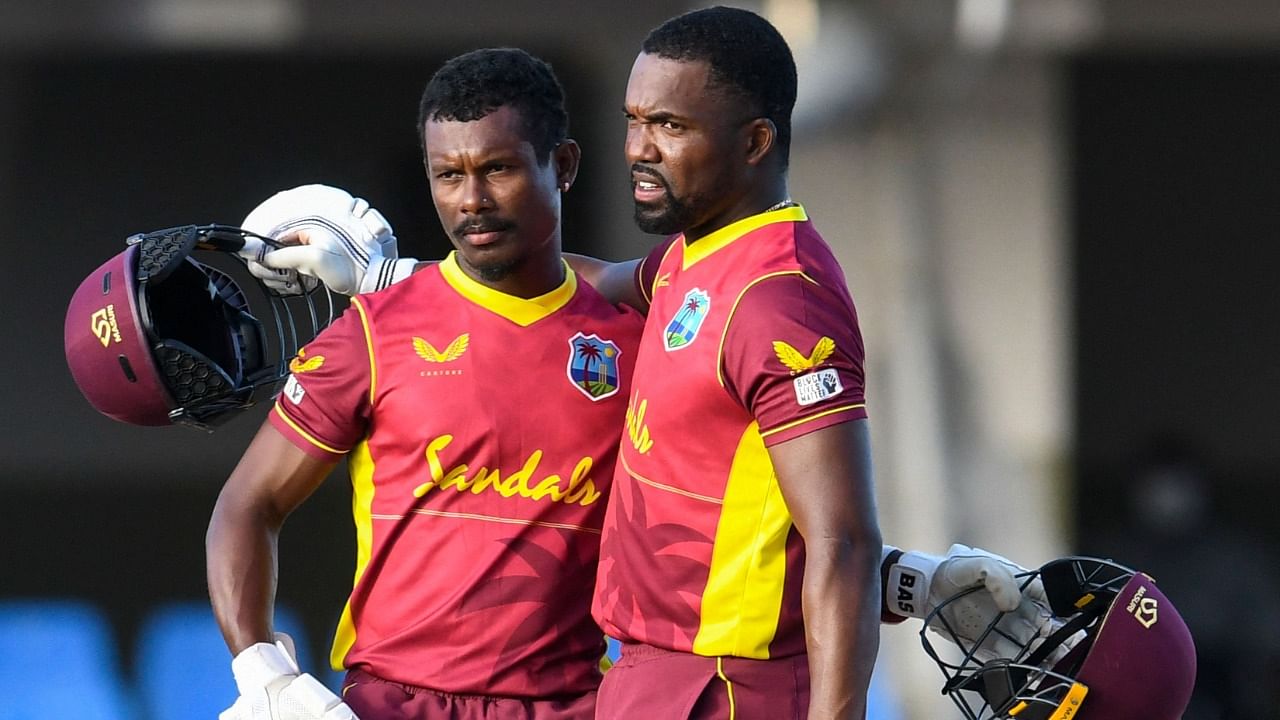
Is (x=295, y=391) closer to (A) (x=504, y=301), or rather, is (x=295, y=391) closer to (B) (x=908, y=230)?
(A) (x=504, y=301)

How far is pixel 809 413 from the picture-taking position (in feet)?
7.19

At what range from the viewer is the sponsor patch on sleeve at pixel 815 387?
7.20 ft

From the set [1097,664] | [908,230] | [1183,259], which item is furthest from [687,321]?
[1183,259]

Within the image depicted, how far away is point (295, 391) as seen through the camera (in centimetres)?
272

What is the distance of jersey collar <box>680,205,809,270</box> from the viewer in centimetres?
240

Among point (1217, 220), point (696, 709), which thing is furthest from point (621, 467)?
point (1217, 220)

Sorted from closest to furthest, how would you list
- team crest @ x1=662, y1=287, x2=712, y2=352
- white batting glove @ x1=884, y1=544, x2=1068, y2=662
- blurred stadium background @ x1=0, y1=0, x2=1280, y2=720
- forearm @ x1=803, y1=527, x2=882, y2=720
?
forearm @ x1=803, y1=527, x2=882, y2=720 → team crest @ x1=662, y1=287, x2=712, y2=352 → white batting glove @ x1=884, y1=544, x2=1068, y2=662 → blurred stadium background @ x1=0, y1=0, x2=1280, y2=720

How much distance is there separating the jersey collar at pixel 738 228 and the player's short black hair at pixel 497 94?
455 mm

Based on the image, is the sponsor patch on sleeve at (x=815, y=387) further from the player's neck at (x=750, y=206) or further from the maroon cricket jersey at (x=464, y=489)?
the maroon cricket jersey at (x=464, y=489)

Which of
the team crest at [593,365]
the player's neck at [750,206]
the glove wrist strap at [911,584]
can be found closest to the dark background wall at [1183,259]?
the glove wrist strap at [911,584]

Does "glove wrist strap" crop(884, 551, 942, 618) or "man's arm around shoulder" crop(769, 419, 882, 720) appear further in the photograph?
"glove wrist strap" crop(884, 551, 942, 618)

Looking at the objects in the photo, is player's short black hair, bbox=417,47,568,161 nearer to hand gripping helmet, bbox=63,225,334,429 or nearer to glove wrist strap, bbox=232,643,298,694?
hand gripping helmet, bbox=63,225,334,429

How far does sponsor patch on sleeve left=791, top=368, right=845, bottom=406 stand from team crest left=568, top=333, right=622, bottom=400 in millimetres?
617

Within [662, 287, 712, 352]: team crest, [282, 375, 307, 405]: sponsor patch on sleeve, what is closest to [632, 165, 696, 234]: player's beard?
[662, 287, 712, 352]: team crest
